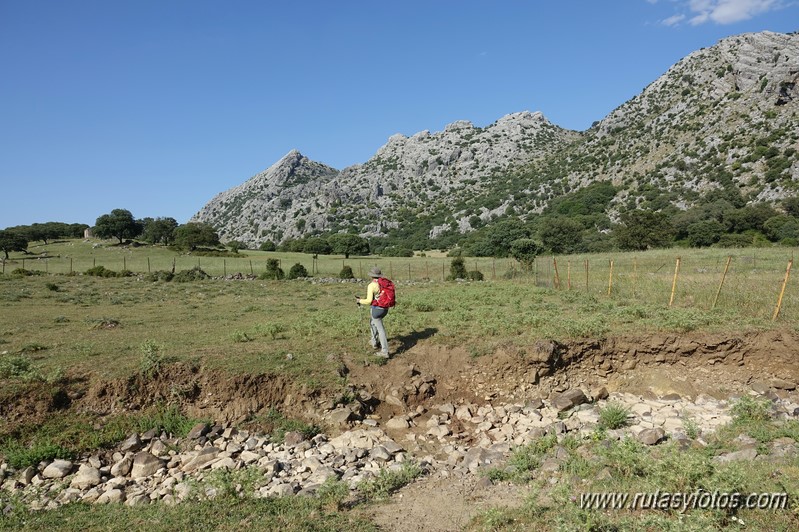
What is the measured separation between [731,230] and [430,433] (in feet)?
226

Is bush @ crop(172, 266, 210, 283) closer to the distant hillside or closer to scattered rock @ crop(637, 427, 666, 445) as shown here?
scattered rock @ crop(637, 427, 666, 445)

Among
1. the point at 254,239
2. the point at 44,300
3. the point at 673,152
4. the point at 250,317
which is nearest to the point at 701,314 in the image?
the point at 250,317

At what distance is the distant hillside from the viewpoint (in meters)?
77.3

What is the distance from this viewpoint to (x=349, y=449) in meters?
8.65

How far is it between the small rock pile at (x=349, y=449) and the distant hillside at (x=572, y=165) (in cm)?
7682

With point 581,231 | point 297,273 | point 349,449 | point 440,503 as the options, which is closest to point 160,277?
point 297,273

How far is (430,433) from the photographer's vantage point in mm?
9500

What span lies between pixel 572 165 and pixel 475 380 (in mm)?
104487

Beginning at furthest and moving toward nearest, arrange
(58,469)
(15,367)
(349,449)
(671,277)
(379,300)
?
(671,277) < (379,300) < (15,367) < (349,449) < (58,469)

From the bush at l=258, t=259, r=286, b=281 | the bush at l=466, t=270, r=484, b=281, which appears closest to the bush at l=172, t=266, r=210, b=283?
the bush at l=258, t=259, r=286, b=281

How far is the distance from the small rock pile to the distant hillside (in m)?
76.8

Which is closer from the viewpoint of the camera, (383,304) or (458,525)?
(458,525)

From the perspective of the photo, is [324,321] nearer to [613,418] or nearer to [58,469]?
[58,469]

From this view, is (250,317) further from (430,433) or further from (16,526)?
(16,526)
